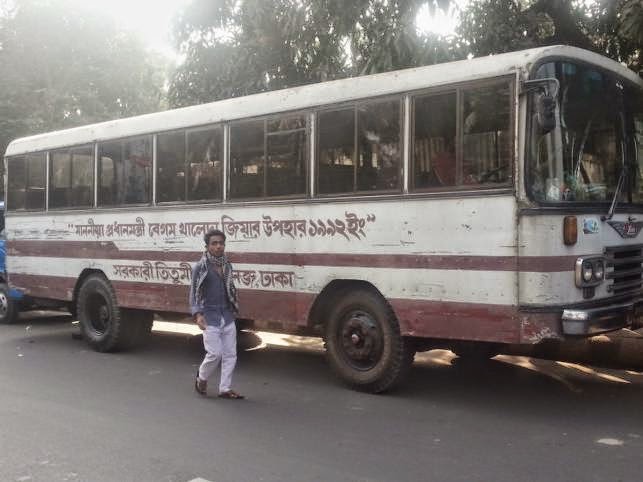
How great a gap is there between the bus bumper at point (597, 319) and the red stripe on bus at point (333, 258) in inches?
14.1

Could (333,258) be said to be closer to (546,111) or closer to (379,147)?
(379,147)

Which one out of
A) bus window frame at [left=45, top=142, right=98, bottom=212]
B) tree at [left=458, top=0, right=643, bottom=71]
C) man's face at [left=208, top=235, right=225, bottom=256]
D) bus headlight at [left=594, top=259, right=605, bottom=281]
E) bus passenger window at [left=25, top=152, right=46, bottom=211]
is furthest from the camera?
bus passenger window at [left=25, top=152, right=46, bottom=211]

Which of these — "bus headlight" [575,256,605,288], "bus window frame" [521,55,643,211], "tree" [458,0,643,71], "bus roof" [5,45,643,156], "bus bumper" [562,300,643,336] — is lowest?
"bus bumper" [562,300,643,336]

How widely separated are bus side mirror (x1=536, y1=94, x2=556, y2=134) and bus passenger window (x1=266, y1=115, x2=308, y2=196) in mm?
2392

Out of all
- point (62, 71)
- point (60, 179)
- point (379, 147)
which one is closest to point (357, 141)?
point (379, 147)

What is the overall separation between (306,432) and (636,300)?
3.08 metres

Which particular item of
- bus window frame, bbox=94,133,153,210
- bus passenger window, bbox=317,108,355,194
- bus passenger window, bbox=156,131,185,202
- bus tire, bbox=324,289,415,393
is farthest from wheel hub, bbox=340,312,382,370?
bus window frame, bbox=94,133,153,210

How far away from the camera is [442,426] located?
5434 mm

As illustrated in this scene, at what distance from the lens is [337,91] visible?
654 cm

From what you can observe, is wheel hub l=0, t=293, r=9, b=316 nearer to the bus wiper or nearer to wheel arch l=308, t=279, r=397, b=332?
wheel arch l=308, t=279, r=397, b=332

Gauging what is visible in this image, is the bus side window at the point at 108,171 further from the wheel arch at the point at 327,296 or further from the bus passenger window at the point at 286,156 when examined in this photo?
the wheel arch at the point at 327,296

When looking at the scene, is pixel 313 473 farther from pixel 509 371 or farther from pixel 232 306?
pixel 509 371

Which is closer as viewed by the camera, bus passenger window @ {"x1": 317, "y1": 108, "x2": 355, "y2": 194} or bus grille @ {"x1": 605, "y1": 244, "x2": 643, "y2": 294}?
bus grille @ {"x1": 605, "y1": 244, "x2": 643, "y2": 294}

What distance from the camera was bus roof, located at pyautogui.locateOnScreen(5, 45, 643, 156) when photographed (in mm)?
5492
